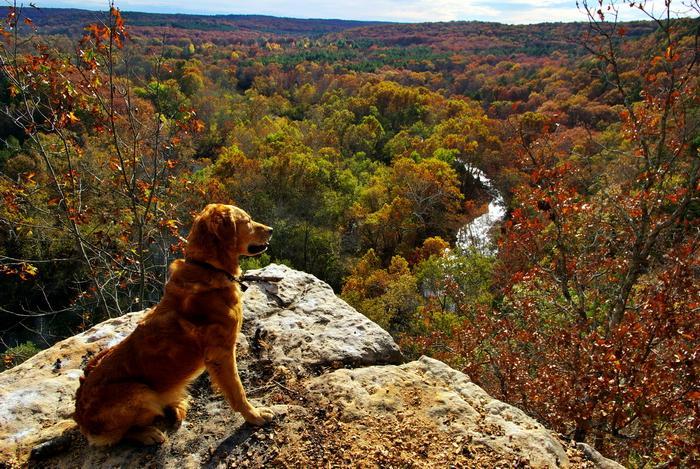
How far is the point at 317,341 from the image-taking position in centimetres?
576

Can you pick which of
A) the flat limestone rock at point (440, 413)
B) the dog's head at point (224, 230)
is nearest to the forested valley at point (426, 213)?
the flat limestone rock at point (440, 413)

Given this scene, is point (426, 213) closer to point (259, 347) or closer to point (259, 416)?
point (259, 347)

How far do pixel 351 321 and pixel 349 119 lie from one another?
167 ft

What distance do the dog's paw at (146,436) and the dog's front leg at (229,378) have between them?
2.30 feet

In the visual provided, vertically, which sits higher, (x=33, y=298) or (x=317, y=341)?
(x=317, y=341)

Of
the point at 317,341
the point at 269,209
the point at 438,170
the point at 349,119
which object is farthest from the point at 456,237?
the point at 317,341

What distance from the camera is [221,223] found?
13.5 feet

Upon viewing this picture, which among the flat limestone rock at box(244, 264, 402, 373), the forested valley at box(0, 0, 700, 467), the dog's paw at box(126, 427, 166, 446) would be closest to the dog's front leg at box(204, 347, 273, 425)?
the dog's paw at box(126, 427, 166, 446)

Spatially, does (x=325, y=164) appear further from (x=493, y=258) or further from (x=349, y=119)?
(x=349, y=119)

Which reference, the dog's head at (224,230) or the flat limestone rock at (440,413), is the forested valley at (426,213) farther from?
the dog's head at (224,230)

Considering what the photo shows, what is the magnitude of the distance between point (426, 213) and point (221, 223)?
31866 mm

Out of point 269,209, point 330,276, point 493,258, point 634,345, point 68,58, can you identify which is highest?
point 68,58

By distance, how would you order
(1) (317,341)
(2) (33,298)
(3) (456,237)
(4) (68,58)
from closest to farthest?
(1) (317,341), (4) (68,58), (2) (33,298), (3) (456,237)

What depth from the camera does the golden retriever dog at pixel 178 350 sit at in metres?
3.81
